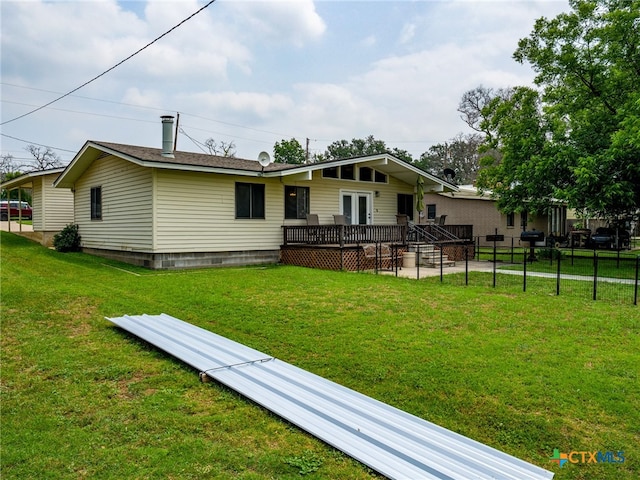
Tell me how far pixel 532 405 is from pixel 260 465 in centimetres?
236

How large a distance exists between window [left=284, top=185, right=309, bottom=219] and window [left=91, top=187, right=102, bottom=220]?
6.63 meters

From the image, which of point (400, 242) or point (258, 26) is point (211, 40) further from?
point (400, 242)

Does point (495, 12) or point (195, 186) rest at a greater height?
point (495, 12)

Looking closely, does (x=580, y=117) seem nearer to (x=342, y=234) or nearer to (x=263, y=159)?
(x=342, y=234)

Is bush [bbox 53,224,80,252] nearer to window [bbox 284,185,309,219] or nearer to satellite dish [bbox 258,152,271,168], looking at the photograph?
satellite dish [bbox 258,152,271,168]

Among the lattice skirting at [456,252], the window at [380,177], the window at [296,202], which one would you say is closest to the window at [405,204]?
the window at [380,177]

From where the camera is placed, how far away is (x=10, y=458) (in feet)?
9.24

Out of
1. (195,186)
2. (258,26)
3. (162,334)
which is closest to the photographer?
(162,334)

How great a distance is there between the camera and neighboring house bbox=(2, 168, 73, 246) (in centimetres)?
1858

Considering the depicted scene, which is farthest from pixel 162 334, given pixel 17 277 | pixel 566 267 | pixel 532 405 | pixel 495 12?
pixel 566 267

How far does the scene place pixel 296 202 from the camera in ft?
50.5

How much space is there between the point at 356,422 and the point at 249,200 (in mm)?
11601

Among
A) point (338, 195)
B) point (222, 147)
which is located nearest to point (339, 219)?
point (338, 195)

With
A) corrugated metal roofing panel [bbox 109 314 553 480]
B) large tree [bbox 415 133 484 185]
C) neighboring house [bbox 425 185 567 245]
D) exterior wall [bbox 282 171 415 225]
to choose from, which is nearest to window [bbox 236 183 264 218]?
exterior wall [bbox 282 171 415 225]
